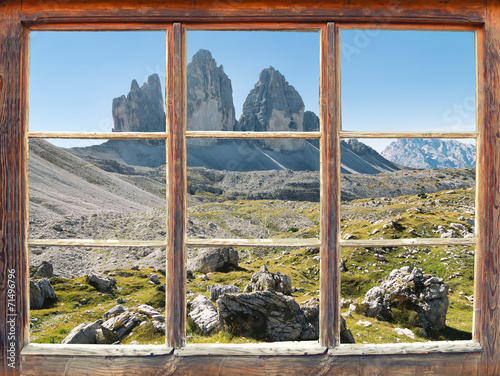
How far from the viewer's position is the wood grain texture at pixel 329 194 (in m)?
1.90

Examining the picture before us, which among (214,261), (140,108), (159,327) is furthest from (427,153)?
(159,327)

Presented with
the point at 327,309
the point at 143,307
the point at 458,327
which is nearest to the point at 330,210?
the point at 327,309

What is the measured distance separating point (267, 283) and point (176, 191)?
21.6ft

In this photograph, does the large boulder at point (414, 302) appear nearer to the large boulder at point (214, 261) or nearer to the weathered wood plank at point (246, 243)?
the weathered wood plank at point (246, 243)

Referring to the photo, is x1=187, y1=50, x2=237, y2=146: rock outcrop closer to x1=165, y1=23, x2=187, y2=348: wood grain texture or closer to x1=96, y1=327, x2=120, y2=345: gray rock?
x1=96, y1=327, x2=120, y2=345: gray rock

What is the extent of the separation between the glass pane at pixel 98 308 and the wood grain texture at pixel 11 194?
3.49 meters

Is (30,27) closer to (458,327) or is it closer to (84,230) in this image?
(458,327)

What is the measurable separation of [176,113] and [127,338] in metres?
4.89

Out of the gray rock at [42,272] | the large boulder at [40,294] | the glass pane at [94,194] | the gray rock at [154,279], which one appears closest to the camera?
the large boulder at [40,294]

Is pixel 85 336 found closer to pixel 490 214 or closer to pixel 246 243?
pixel 246 243

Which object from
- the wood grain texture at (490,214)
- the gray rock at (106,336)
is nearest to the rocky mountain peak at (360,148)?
the gray rock at (106,336)

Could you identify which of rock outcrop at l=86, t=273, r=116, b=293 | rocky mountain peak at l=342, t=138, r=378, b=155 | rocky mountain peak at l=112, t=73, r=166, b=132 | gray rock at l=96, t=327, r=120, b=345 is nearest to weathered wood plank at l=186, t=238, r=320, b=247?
gray rock at l=96, t=327, r=120, b=345

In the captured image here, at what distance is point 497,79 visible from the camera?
77.0 inches

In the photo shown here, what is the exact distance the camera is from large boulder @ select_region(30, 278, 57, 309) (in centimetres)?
901
